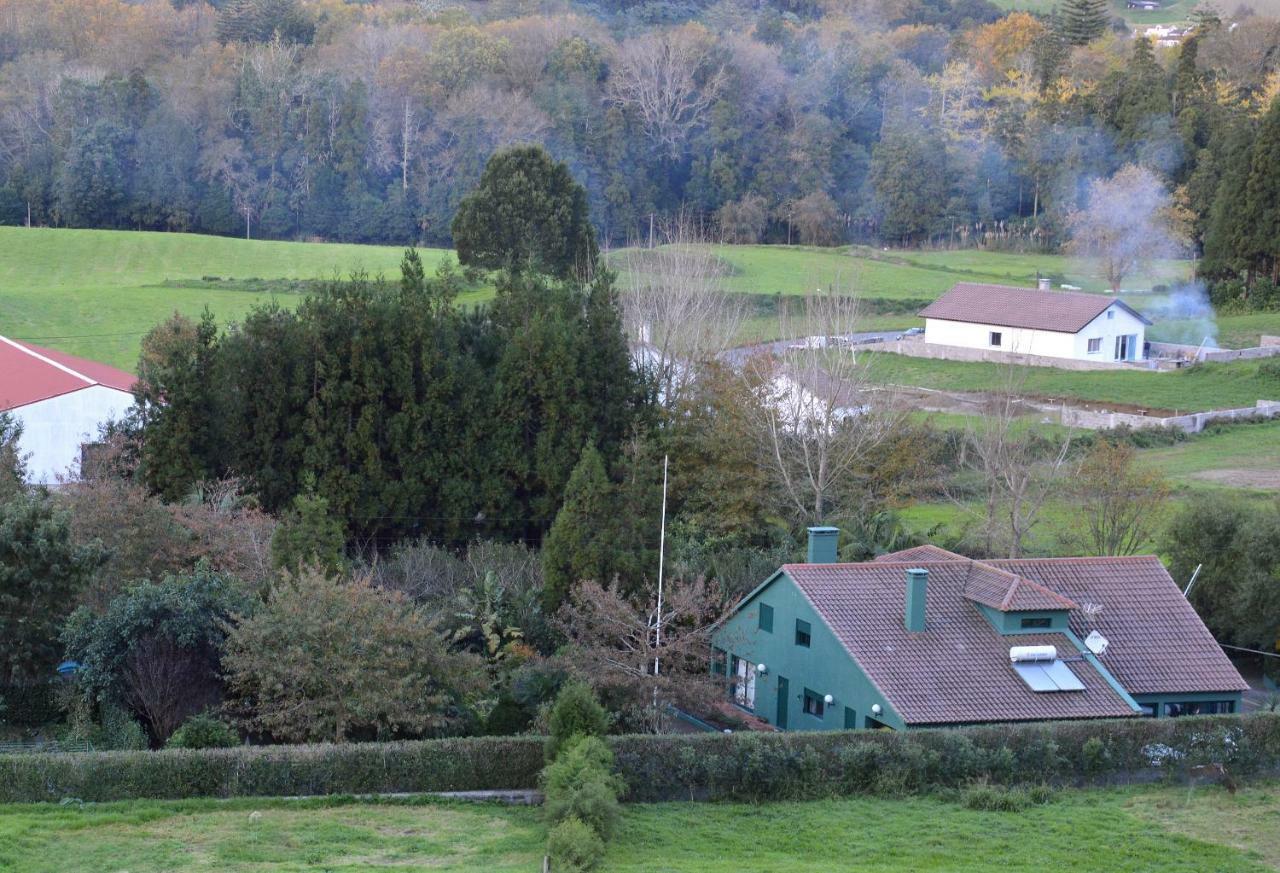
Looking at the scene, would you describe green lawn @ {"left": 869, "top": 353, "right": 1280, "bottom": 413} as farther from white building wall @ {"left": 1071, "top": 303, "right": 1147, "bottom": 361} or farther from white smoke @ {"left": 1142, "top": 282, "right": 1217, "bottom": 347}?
white smoke @ {"left": 1142, "top": 282, "right": 1217, "bottom": 347}

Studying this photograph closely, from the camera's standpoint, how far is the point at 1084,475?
3378cm

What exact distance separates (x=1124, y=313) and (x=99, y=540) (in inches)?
1739

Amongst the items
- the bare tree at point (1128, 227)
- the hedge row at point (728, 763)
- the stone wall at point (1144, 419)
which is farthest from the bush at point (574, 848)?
the bare tree at point (1128, 227)

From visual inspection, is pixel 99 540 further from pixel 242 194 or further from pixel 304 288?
pixel 242 194

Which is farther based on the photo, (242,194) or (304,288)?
(242,194)

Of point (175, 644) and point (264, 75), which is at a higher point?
point (264, 75)

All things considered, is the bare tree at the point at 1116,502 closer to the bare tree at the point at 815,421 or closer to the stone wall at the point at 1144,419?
the bare tree at the point at 815,421

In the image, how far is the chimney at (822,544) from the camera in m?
Answer: 28.0

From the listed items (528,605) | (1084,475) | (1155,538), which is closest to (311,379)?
(528,605)

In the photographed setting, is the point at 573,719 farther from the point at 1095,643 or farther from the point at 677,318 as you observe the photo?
the point at 677,318

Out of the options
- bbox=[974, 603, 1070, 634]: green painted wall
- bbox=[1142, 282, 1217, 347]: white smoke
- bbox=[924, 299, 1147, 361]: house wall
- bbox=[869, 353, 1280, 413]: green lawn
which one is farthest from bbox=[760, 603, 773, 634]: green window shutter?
bbox=[1142, 282, 1217, 347]: white smoke

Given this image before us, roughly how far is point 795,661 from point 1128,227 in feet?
186

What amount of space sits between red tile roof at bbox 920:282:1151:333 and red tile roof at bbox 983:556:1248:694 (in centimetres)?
3263

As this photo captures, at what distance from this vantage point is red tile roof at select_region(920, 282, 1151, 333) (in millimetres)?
59000
